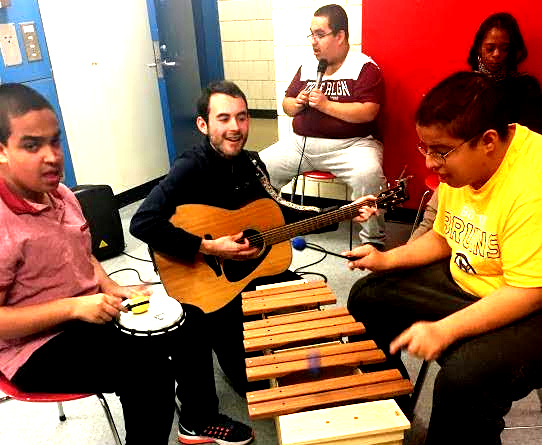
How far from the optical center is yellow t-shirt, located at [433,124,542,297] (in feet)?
3.69

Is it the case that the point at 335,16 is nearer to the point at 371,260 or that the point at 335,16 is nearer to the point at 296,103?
the point at 296,103

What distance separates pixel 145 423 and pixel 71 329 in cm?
34

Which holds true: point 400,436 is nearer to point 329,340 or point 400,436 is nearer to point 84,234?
point 329,340

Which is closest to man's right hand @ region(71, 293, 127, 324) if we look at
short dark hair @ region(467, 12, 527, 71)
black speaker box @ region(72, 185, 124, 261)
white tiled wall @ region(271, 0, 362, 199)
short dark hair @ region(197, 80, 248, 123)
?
short dark hair @ region(197, 80, 248, 123)

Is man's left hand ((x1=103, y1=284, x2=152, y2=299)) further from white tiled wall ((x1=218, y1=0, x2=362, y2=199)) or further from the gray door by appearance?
the gray door

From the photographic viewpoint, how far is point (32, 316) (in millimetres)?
1213

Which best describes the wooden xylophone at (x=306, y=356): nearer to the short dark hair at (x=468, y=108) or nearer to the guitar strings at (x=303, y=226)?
the guitar strings at (x=303, y=226)

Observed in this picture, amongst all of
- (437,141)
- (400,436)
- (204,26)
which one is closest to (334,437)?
(400,436)

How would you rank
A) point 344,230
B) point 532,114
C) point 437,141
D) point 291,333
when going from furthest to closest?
point 344,230 < point 532,114 < point 291,333 < point 437,141

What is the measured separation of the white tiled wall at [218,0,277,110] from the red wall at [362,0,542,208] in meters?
2.35

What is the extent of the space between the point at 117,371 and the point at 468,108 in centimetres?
113

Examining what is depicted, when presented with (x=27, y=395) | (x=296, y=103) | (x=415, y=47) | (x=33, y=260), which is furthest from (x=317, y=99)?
(x=27, y=395)

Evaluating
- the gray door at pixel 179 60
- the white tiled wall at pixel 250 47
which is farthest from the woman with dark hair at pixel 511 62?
the white tiled wall at pixel 250 47

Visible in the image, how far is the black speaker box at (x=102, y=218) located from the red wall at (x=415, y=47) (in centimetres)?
184
